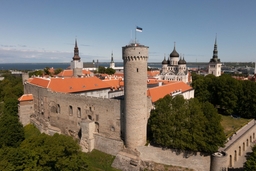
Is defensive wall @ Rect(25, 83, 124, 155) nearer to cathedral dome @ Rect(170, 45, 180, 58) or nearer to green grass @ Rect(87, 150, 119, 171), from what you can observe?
green grass @ Rect(87, 150, 119, 171)

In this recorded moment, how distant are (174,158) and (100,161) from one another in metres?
12.1

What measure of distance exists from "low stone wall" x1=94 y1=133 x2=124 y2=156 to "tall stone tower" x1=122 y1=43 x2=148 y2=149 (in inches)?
64.9

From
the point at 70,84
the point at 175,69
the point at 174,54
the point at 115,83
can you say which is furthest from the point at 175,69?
the point at 70,84

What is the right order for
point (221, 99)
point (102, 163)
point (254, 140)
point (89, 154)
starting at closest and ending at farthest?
point (102, 163), point (89, 154), point (254, 140), point (221, 99)

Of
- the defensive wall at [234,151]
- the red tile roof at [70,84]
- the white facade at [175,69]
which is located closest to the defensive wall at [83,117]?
the red tile roof at [70,84]

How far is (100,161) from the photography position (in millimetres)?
34094

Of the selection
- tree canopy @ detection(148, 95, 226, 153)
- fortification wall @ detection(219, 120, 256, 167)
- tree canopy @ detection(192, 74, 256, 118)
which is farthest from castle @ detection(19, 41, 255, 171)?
tree canopy @ detection(192, 74, 256, 118)

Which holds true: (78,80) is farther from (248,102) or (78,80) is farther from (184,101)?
(248,102)

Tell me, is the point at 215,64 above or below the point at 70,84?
above

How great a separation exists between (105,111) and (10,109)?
29.3m

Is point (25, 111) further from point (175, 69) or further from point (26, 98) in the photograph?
point (175, 69)

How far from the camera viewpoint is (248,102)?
4825 cm

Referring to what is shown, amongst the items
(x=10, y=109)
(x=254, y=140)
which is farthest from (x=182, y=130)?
(x=10, y=109)

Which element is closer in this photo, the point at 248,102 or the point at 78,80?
the point at 248,102
